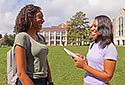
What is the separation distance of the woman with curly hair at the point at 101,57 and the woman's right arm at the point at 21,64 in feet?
2.05

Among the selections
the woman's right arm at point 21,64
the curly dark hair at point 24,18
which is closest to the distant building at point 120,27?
the curly dark hair at point 24,18

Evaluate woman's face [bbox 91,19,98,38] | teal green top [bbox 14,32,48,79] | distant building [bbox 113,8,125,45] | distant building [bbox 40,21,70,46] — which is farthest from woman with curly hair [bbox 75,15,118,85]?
distant building [bbox 40,21,70,46]

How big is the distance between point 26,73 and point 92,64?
856mm

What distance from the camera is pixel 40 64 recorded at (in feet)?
5.51

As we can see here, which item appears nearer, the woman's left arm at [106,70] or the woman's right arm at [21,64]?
the woman's right arm at [21,64]

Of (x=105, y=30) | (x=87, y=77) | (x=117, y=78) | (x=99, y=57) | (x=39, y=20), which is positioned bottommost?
(x=117, y=78)

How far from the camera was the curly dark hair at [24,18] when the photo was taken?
5.52ft

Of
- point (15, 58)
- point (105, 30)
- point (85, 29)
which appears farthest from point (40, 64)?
point (85, 29)

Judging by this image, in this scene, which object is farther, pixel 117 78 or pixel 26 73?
pixel 117 78

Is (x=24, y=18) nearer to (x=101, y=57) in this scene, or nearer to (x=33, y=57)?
(x=33, y=57)

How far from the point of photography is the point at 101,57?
181 centimetres

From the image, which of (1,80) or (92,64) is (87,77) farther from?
(1,80)

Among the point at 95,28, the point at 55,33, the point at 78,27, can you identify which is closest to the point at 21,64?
the point at 95,28

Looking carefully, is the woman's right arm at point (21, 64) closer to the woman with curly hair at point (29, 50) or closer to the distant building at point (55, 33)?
the woman with curly hair at point (29, 50)
